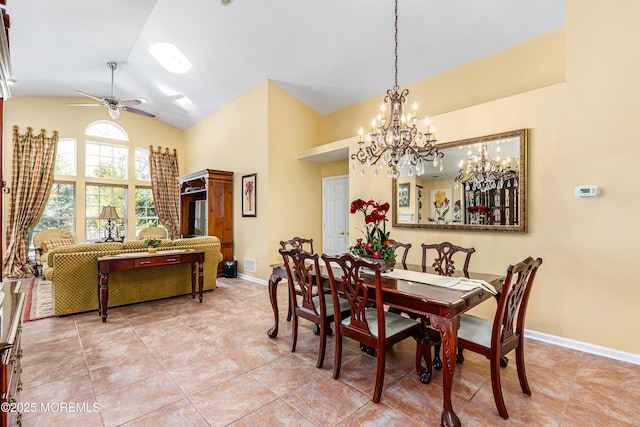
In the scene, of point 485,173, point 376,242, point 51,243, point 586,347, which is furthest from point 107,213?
point 586,347

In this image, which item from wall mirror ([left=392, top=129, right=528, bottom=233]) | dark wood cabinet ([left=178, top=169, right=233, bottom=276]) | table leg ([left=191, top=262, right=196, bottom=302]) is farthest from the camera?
dark wood cabinet ([left=178, top=169, right=233, bottom=276])

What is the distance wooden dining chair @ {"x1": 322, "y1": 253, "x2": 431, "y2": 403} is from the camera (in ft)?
6.66

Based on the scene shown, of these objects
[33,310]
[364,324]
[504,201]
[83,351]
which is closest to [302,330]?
[364,324]

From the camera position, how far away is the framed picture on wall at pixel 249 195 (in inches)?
227

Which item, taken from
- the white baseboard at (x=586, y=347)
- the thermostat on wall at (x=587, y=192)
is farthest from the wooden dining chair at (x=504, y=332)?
the thermostat on wall at (x=587, y=192)

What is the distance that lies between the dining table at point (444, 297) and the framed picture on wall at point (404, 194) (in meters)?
1.60

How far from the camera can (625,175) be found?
2654 mm

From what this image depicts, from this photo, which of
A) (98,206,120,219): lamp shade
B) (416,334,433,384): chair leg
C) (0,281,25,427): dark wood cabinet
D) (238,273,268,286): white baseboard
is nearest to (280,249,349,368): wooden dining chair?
Answer: (416,334,433,384): chair leg

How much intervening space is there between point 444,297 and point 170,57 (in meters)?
5.83

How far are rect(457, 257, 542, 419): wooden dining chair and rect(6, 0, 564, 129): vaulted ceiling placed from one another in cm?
306

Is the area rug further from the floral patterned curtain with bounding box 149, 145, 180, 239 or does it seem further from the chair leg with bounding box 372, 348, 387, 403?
the chair leg with bounding box 372, 348, 387, 403

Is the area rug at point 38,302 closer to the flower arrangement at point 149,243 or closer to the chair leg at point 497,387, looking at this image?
the flower arrangement at point 149,243

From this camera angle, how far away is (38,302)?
433 centimetres

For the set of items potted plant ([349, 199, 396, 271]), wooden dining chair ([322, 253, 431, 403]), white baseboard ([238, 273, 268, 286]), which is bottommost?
white baseboard ([238, 273, 268, 286])
